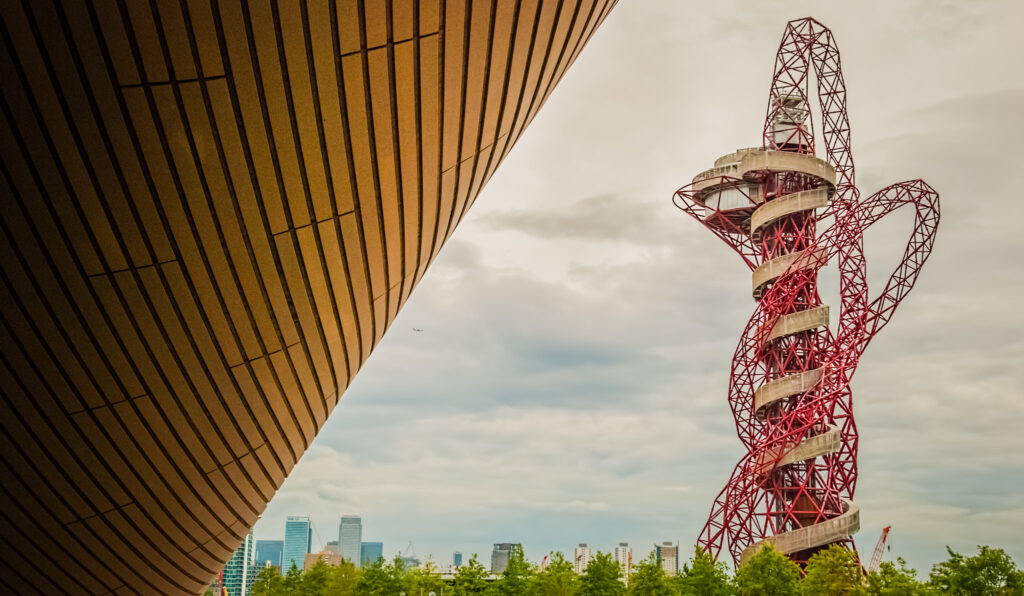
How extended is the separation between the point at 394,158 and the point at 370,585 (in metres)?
35.3

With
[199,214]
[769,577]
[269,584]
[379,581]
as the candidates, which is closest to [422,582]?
[379,581]

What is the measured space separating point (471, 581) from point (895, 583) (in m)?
16.5

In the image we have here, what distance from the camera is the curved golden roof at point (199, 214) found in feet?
25.1

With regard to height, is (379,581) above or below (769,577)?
below

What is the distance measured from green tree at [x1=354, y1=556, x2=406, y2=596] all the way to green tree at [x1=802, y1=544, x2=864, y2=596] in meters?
16.9

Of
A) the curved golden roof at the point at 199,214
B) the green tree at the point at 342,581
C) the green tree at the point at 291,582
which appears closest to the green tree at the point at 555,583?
the green tree at the point at 342,581

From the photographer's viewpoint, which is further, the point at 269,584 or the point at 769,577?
the point at 269,584

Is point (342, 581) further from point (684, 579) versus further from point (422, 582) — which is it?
point (684, 579)

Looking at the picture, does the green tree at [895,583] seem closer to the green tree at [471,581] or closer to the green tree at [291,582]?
the green tree at [471,581]

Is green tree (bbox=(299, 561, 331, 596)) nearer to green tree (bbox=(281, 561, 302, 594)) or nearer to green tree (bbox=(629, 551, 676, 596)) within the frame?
green tree (bbox=(281, 561, 302, 594))

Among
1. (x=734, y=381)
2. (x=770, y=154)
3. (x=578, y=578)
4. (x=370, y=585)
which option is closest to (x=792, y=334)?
(x=734, y=381)

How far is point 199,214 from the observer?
903 cm

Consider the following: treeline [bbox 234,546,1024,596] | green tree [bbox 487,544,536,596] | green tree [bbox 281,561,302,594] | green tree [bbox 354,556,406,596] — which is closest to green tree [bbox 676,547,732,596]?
treeline [bbox 234,546,1024,596]

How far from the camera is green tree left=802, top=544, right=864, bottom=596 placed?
35969mm
